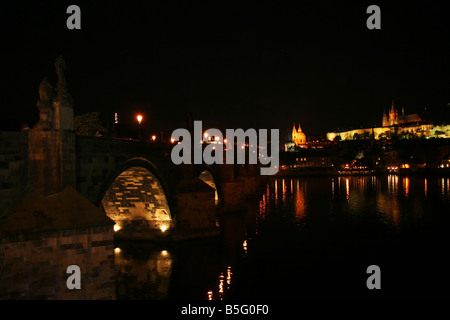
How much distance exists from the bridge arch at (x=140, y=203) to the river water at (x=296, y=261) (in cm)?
113

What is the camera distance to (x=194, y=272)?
18.4 m

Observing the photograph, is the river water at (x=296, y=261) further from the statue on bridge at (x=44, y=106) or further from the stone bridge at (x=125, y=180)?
the statue on bridge at (x=44, y=106)

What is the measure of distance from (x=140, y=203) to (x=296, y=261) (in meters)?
9.50

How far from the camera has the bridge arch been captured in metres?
21.8

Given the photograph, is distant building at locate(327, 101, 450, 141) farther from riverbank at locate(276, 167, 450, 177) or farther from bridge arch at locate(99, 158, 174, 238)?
bridge arch at locate(99, 158, 174, 238)

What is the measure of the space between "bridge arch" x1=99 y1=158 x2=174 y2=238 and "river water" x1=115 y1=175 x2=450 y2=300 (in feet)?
3.70

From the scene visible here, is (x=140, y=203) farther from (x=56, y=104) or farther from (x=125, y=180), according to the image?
(x=56, y=104)

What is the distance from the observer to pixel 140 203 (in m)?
23.5

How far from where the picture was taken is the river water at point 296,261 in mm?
16141

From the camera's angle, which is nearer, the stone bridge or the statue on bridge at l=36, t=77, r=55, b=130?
the stone bridge

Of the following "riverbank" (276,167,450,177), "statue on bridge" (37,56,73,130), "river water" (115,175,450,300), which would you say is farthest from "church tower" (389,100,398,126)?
"statue on bridge" (37,56,73,130)
